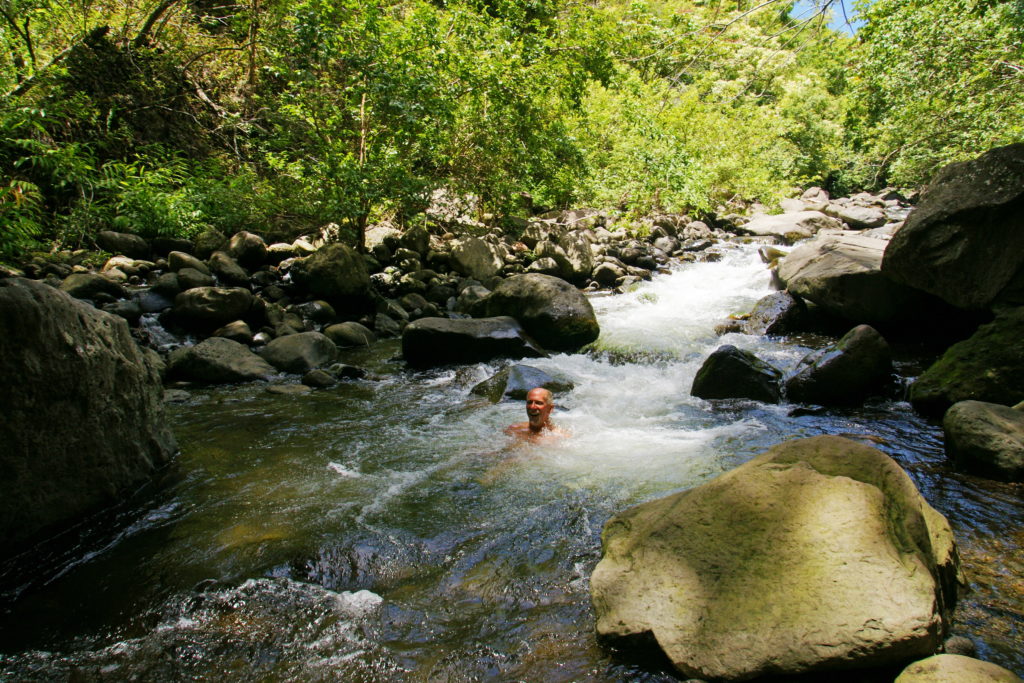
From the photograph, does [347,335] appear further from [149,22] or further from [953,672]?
[149,22]

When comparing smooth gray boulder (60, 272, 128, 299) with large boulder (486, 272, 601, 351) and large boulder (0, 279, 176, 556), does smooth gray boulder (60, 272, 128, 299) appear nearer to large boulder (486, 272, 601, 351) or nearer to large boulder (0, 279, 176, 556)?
large boulder (0, 279, 176, 556)

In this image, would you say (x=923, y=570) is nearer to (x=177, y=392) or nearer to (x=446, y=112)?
(x=177, y=392)

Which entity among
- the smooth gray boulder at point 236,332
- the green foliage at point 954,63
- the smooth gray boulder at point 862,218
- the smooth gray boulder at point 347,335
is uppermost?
the green foliage at point 954,63

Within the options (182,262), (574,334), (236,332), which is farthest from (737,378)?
(182,262)

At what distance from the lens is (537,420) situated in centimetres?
493

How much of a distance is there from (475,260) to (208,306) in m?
5.36

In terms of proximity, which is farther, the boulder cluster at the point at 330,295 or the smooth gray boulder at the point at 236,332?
the smooth gray boulder at the point at 236,332

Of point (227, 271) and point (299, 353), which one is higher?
point (227, 271)

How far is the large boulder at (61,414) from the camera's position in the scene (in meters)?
3.05

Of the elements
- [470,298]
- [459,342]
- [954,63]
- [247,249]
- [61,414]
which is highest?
[954,63]

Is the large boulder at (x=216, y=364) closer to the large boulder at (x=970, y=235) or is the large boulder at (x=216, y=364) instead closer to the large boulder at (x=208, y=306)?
the large boulder at (x=208, y=306)

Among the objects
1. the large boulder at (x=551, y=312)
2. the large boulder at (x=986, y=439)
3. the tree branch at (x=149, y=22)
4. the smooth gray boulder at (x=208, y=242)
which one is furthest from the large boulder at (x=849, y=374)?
the tree branch at (x=149, y=22)

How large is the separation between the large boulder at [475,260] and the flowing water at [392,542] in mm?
5747

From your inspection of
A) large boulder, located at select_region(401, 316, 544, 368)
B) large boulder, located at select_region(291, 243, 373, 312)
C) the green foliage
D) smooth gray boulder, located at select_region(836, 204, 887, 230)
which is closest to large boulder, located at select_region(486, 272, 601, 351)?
large boulder, located at select_region(401, 316, 544, 368)
